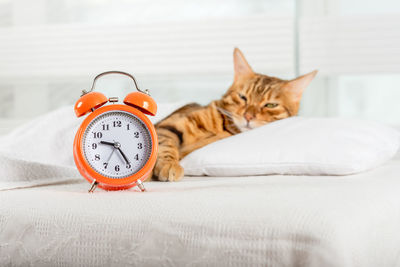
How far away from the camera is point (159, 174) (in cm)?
134

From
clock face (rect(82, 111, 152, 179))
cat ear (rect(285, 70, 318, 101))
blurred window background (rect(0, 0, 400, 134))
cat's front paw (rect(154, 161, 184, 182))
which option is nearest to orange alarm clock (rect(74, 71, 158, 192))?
clock face (rect(82, 111, 152, 179))

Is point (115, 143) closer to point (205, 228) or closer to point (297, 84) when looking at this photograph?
point (205, 228)

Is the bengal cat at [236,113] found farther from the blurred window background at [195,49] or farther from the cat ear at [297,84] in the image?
the blurred window background at [195,49]

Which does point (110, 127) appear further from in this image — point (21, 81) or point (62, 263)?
point (21, 81)

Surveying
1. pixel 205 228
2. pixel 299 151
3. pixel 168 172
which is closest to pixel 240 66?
pixel 299 151

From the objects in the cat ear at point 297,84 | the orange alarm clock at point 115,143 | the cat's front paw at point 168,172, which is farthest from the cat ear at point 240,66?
the orange alarm clock at point 115,143

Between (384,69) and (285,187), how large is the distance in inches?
64.2

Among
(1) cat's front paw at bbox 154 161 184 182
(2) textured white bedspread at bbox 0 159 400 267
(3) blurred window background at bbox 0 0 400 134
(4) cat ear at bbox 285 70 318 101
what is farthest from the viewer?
(3) blurred window background at bbox 0 0 400 134

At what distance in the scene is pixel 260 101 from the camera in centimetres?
177

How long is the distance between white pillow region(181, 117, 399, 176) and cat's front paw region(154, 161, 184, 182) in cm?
13

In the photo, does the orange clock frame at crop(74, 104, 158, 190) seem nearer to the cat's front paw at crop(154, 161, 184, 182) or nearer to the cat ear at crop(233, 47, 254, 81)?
the cat's front paw at crop(154, 161, 184, 182)

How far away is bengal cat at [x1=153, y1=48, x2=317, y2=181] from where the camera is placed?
168cm

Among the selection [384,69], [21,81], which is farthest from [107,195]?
[21,81]

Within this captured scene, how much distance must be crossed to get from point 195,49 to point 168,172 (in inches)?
58.5
